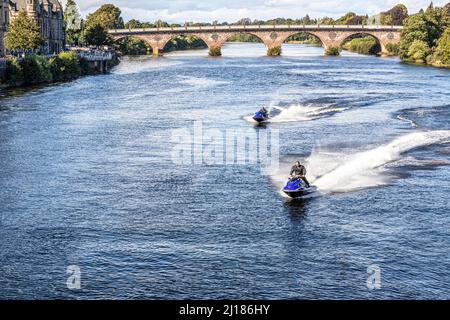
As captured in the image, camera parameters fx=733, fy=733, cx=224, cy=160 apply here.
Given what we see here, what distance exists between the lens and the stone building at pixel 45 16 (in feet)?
448

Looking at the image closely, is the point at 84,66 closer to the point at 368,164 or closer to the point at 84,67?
the point at 84,67

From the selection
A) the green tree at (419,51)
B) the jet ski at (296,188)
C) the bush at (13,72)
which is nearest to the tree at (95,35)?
the green tree at (419,51)

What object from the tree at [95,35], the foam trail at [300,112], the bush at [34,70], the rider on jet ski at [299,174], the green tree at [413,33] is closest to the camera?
the rider on jet ski at [299,174]

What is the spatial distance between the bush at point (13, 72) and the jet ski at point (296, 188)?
74943mm

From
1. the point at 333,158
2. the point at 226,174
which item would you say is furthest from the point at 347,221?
the point at 333,158

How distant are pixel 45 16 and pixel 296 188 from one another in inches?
4965

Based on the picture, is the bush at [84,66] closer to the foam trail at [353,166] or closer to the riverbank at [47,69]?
the riverbank at [47,69]

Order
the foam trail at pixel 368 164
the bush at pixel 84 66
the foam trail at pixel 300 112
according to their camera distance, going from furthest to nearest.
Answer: the bush at pixel 84 66, the foam trail at pixel 300 112, the foam trail at pixel 368 164

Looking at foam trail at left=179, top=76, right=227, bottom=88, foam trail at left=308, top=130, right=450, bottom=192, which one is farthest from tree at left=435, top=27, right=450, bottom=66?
foam trail at left=308, top=130, right=450, bottom=192

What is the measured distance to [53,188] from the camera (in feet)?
158

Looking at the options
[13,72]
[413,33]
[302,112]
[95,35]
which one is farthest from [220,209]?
[95,35]

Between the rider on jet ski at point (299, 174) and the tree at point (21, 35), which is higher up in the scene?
the tree at point (21, 35)

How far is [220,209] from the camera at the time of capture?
43.0m

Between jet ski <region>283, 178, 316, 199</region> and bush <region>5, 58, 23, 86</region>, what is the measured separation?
74943 millimetres
